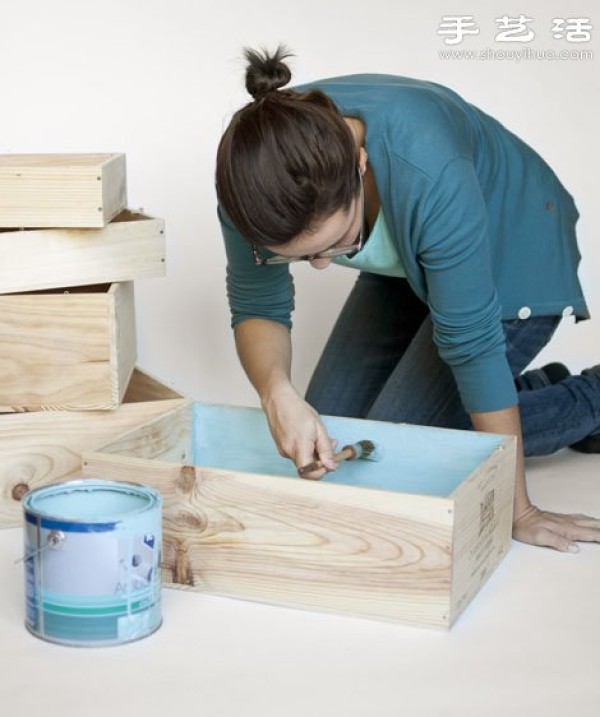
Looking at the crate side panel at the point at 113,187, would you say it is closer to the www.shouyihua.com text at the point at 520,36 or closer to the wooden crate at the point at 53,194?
the wooden crate at the point at 53,194

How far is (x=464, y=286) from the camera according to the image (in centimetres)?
184

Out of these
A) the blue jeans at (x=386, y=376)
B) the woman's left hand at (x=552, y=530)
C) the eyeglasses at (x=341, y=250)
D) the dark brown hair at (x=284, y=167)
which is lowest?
the woman's left hand at (x=552, y=530)

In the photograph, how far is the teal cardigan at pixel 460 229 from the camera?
1796mm

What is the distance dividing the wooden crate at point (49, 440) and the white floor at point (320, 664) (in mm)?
254

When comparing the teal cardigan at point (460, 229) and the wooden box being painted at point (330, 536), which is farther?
the teal cardigan at point (460, 229)

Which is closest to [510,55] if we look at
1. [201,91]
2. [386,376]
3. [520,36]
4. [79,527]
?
[520,36]

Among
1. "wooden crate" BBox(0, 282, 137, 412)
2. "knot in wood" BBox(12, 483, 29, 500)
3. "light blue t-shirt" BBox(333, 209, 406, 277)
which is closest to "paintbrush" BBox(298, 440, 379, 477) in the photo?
"light blue t-shirt" BBox(333, 209, 406, 277)

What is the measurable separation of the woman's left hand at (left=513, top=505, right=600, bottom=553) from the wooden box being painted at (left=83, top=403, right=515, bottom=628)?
85 mm

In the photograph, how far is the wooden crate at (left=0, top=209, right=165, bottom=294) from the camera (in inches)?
77.7

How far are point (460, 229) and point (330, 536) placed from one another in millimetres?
472

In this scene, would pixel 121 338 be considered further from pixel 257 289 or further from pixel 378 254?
pixel 378 254

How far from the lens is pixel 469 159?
6.08 ft

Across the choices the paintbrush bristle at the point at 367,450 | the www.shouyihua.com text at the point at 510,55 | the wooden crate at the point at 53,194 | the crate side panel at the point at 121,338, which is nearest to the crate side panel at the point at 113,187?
the wooden crate at the point at 53,194

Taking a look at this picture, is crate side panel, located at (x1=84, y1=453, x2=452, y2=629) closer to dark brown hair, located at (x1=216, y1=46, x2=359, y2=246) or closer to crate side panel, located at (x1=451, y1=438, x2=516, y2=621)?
crate side panel, located at (x1=451, y1=438, x2=516, y2=621)
